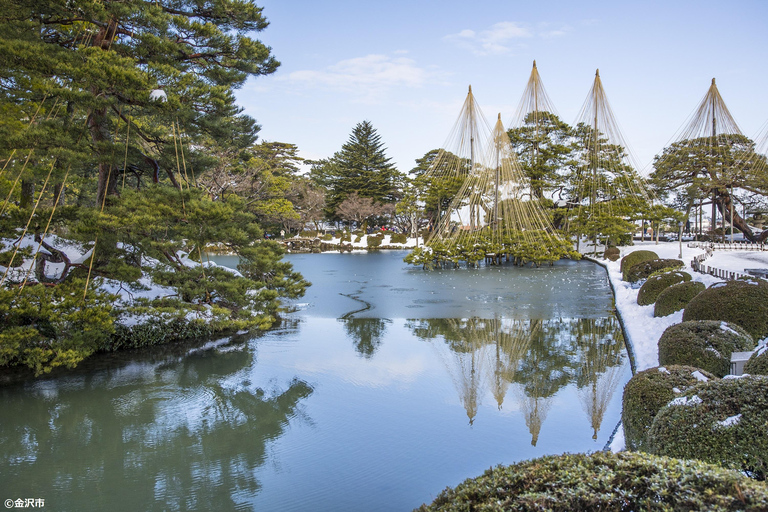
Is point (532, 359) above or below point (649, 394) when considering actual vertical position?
below

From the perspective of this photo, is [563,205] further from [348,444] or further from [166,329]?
[348,444]

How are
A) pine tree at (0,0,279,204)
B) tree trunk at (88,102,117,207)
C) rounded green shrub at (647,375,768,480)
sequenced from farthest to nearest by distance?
tree trunk at (88,102,117,207), pine tree at (0,0,279,204), rounded green shrub at (647,375,768,480)

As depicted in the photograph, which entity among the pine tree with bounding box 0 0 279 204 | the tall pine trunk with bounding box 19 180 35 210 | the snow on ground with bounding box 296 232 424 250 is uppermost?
the pine tree with bounding box 0 0 279 204

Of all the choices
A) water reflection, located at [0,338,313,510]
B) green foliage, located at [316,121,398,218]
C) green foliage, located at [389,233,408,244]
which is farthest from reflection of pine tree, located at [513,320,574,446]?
green foliage, located at [316,121,398,218]

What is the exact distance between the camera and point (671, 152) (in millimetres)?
24359

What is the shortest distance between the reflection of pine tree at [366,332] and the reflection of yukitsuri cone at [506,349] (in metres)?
1.88

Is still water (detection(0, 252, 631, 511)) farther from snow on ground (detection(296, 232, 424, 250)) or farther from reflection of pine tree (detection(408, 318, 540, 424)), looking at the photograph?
snow on ground (detection(296, 232, 424, 250))

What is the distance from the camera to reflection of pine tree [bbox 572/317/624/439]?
488cm

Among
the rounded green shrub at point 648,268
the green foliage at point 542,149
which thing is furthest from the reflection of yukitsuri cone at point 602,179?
the rounded green shrub at point 648,268

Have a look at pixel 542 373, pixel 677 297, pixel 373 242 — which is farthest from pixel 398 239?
pixel 542 373

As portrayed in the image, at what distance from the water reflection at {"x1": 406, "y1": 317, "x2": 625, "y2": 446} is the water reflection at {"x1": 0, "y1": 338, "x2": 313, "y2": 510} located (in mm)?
2131

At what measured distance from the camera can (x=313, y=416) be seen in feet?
15.9

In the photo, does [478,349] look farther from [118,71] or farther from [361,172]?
[361,172]

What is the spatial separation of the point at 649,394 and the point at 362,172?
37.6 metres
